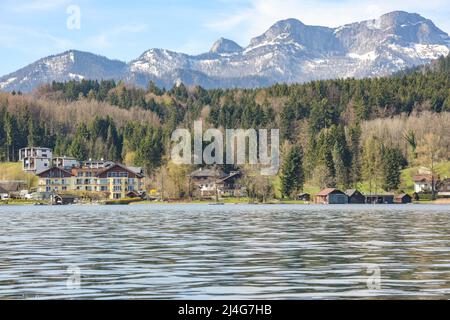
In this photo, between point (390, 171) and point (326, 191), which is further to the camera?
point (390, 171)

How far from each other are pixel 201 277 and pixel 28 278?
5.79m

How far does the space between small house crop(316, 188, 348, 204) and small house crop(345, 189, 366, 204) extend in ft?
9.78

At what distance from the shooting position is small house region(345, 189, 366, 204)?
182625 mm

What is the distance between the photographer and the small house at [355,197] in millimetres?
182625

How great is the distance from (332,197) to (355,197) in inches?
313

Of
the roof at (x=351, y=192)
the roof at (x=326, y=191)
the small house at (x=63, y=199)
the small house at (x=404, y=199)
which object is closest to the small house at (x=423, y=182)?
the small house at (x=404, y=199)

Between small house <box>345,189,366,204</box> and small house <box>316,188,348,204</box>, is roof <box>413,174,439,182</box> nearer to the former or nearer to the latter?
small house <box>345,189,366,204</box>

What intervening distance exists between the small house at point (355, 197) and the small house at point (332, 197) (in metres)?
2.98

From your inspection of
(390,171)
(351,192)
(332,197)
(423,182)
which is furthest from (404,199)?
(423,182)

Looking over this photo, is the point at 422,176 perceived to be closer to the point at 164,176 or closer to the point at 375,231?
the point at 164,176

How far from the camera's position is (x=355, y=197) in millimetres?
183625

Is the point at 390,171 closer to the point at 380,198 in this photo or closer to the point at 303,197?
the point at 380,198

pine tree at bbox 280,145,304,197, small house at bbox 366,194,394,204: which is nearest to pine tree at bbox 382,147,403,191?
small house at bbox 366,194,394,204
